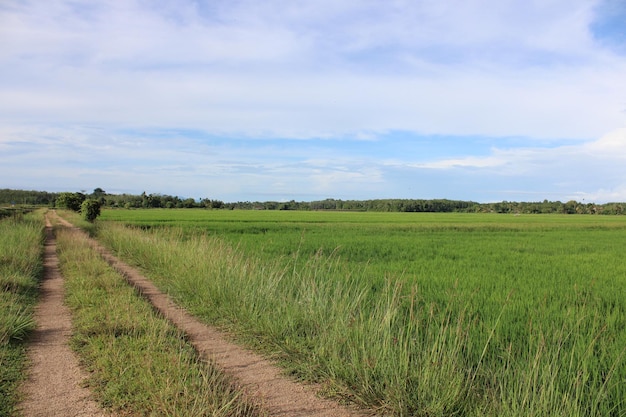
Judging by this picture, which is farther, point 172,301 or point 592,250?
point 592,250

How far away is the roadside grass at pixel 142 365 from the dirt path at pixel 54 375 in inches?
5.0

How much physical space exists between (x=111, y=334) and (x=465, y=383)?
169 inches

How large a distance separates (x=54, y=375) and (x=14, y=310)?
2785mm

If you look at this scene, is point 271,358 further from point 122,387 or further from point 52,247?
point 52,247

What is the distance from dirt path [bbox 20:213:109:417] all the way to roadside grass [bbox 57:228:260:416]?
0.13 metres

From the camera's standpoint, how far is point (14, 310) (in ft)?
21.6

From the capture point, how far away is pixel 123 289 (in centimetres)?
825

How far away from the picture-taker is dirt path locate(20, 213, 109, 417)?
3775 millimetres

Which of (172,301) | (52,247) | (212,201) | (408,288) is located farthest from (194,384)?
(212,201)

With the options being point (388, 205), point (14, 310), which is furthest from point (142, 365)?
point (388, 205)

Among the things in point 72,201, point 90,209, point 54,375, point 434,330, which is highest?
point 72,201

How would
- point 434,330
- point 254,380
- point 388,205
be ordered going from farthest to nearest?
1. point 388,205
2. point 434,330
3. point 254,380

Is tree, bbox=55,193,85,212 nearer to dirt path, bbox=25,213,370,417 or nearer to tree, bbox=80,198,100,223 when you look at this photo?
tree, bbox=80,198,100,223

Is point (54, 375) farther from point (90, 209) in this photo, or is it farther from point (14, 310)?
point (90, 209)
